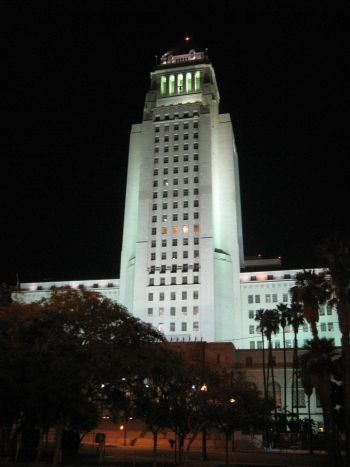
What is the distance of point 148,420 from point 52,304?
33.9ft

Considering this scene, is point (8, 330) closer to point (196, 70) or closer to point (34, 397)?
point (34, 397)

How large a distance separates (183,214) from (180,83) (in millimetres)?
33028

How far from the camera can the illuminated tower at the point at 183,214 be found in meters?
86.6

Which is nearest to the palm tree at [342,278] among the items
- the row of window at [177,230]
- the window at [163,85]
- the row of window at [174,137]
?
the row of window at [177,230]

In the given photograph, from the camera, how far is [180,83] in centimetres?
10806

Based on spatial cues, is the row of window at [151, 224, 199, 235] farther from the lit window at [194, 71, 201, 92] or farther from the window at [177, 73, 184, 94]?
the window at [177, 73, 184, 94]

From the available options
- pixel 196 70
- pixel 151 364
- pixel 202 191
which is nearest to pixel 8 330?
pixel 151 364

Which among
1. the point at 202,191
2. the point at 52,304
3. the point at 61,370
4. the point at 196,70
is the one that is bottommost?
the point at 61,370

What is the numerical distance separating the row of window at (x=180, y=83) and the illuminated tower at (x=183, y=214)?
219 mm

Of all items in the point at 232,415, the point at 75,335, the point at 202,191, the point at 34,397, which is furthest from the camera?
the point at 202,191

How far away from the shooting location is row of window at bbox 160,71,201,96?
4200 inches

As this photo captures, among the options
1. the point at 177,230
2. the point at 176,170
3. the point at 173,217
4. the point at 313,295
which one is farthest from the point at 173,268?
the point at 313,295

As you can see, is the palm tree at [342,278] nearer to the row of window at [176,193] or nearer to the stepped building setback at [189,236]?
the stepped building setback at [189,236]

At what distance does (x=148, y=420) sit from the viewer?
1314 inches
